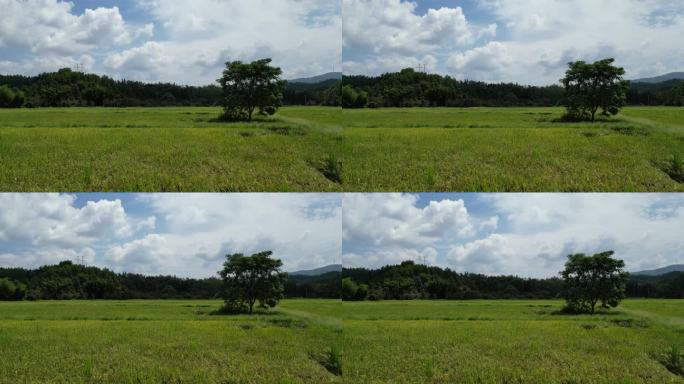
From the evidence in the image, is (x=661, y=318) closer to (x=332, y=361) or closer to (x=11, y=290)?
(x=332, y=361)

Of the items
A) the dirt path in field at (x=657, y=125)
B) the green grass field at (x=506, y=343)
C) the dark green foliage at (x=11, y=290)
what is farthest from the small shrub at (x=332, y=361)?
the dirt path in field at (x=657, y=125)

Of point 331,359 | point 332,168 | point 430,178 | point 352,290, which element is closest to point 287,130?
point 332,168

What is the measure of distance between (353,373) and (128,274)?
26.8 feet

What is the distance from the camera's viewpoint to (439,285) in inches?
465

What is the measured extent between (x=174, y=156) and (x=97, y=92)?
12322 millimetres

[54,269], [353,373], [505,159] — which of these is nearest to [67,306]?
[54,269]

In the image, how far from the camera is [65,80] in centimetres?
2091

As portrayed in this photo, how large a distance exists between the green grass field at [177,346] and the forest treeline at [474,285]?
4.47 feet

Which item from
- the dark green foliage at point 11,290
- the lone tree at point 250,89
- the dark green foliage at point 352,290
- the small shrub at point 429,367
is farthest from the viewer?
the lone tree at point 250,89

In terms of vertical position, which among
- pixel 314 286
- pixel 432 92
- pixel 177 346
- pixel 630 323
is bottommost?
pixel 177 346

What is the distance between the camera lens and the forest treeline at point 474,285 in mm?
10570

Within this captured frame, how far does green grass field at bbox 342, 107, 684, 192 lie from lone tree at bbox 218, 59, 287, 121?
4.16 m

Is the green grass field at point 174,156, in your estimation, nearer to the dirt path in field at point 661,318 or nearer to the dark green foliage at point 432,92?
the dark green foliage at point 432,92

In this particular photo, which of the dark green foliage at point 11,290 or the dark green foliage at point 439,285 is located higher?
the dark green foliage at point 439,285
